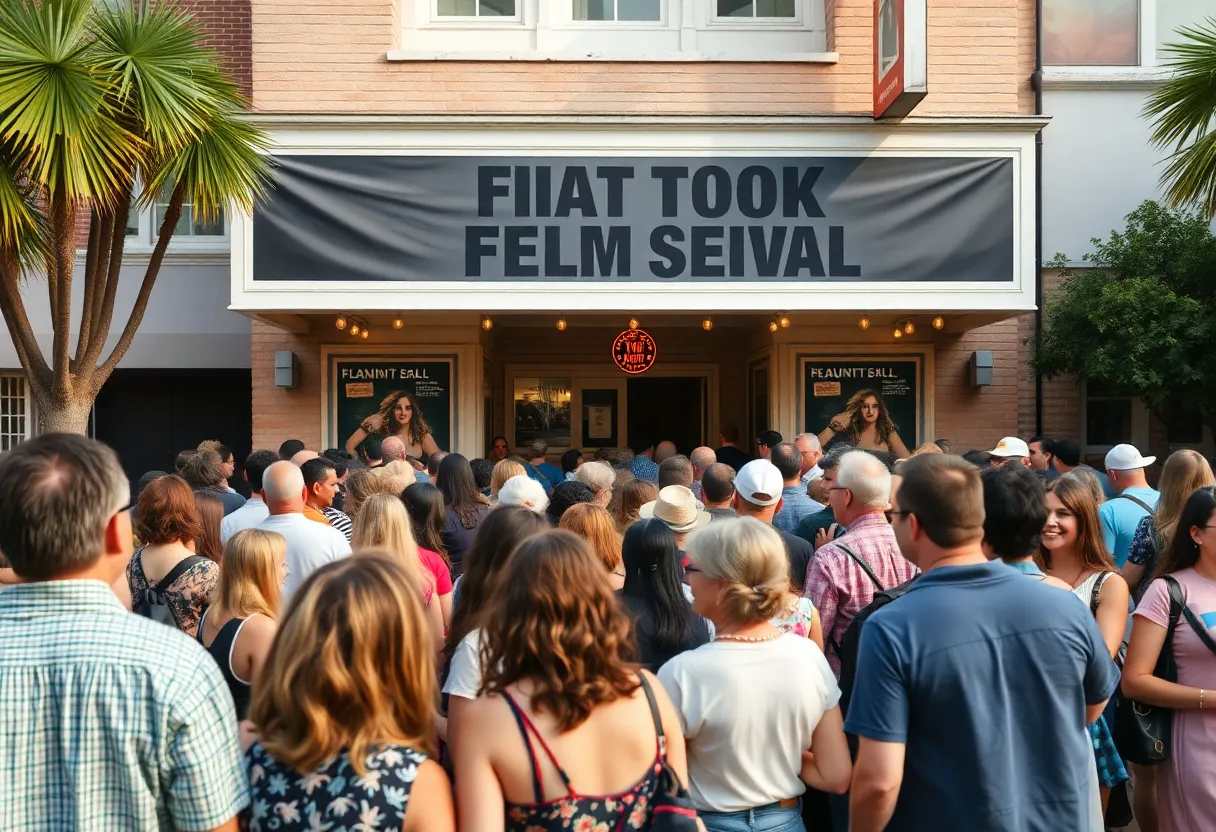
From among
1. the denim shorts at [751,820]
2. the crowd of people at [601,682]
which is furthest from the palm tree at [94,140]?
the denim shorts at [751,820]

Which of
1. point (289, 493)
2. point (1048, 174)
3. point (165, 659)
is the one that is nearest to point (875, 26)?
point (1048, 174)

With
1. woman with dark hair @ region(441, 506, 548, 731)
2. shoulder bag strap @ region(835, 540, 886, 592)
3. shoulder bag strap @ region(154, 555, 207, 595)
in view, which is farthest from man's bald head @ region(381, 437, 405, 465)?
shoulder bag strap @ region(835, 540, 886, 592)

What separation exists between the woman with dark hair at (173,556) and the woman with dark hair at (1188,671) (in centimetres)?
378

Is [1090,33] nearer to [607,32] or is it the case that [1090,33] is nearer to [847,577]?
[607,32]

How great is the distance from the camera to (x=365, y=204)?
9.81 meters

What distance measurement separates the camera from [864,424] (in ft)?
37.7

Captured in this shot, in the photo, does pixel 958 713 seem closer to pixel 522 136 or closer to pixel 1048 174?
pixel 522 136

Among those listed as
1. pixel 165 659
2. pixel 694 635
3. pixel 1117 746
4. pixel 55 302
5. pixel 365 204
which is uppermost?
pixel 365 204

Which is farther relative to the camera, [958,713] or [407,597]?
[958,713]

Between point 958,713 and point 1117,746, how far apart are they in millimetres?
1830

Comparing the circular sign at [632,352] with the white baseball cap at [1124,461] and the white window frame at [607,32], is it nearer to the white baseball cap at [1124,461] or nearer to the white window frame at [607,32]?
the white window frame at [607,32]

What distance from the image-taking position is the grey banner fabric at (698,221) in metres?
9.88

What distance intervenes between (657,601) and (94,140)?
20.3 feet

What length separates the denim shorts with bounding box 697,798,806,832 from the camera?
2.82 metres
